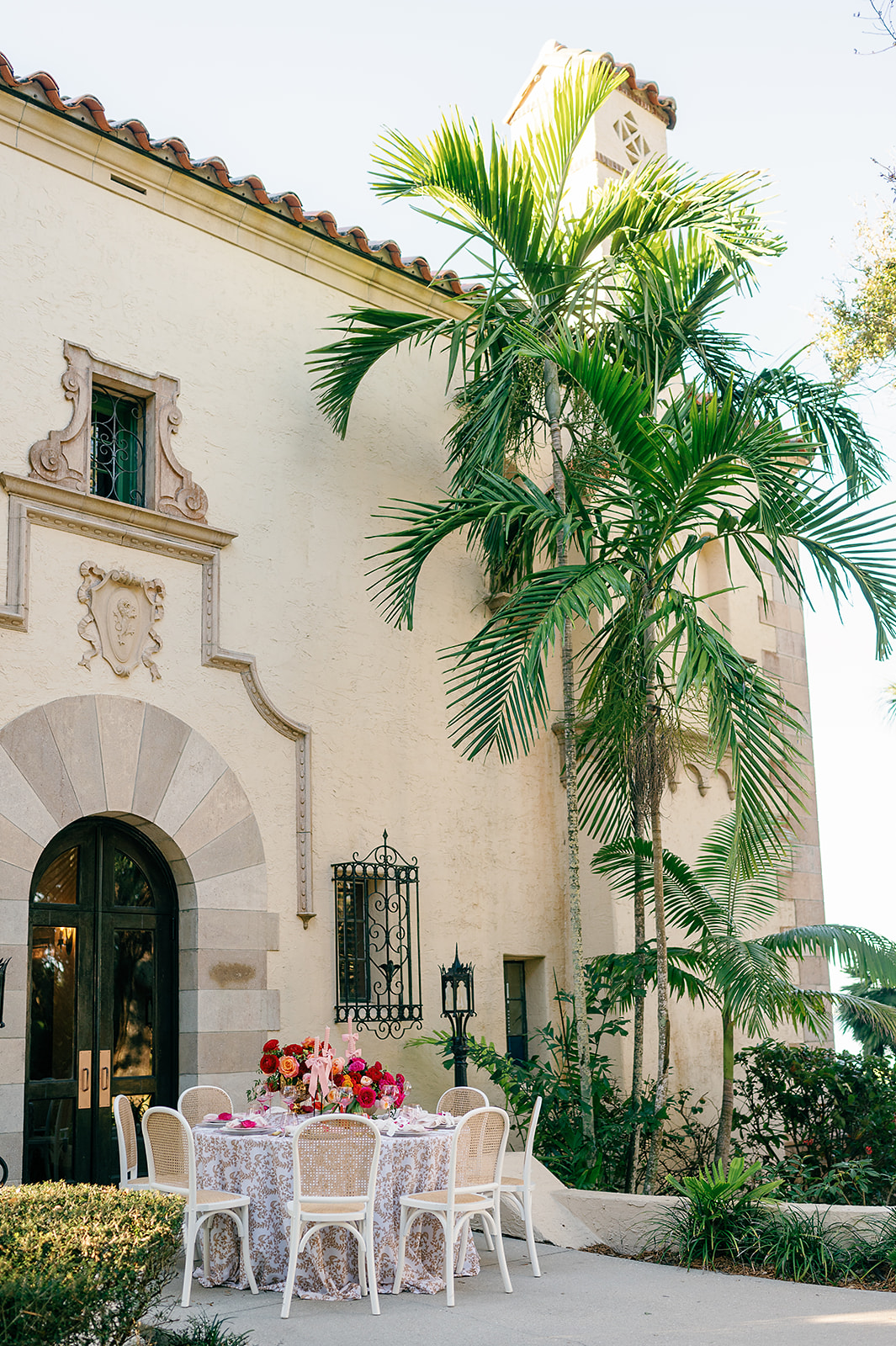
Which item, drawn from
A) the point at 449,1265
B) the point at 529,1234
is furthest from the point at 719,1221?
the point at 449,1265

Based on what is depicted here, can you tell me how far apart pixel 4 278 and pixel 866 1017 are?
816cm

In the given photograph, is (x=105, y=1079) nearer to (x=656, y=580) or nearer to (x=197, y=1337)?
(x=197, y=1337)

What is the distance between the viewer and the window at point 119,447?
8.80m

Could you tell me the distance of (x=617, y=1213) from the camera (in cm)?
780

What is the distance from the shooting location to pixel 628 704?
879cm

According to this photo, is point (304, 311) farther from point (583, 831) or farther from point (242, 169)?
point (583, 831)

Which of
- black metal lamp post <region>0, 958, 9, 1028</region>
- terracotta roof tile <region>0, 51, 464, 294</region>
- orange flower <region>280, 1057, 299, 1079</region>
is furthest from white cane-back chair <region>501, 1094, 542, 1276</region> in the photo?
terracotta roof tile <region>0, 51, 464, 294</region>

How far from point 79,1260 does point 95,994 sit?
3.95 metres

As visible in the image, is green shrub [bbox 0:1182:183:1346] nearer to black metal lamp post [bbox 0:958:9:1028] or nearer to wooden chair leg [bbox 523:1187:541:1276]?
black metal lamp post [bbox 0:958:9:1028]

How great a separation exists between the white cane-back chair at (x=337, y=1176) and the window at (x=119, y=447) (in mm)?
4515

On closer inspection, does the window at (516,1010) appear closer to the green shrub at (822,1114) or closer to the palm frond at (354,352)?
the green shrub at (822,1114)

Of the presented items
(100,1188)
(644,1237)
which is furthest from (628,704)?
(100,1188)

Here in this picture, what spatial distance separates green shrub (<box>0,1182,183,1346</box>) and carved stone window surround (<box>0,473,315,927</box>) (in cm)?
404

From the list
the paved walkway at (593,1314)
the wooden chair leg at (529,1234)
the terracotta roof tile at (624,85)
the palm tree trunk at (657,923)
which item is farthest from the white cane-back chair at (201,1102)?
the terracotta roof tile at (624,85)
